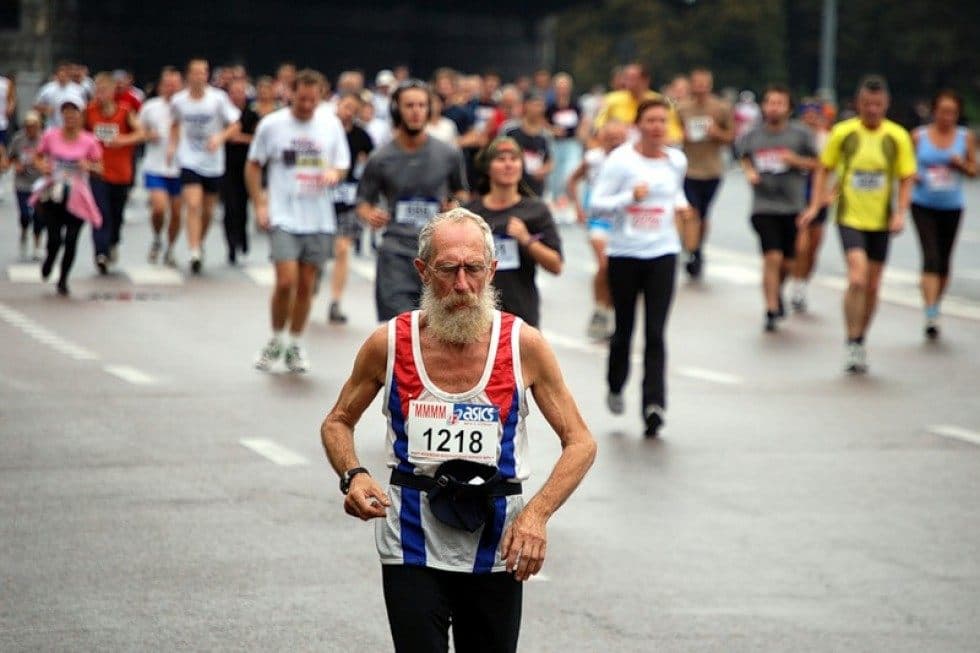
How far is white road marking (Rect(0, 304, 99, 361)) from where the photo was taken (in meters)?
14.9

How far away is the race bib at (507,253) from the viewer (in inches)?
417

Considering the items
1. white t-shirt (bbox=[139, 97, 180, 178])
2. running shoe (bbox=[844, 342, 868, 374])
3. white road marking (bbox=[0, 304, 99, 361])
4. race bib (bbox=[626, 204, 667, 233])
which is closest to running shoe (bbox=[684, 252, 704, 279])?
white t-shirt (bbox=[139, 97, 180, 178])

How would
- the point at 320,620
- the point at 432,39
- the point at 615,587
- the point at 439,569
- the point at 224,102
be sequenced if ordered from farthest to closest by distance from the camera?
the point at 432,39, the point at 224,102, the point at 615,587, the point at 320,620, the point at 439,569

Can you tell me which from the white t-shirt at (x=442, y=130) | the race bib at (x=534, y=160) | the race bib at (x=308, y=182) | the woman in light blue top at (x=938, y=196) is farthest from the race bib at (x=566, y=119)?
the race bib at (x=308, y=182)

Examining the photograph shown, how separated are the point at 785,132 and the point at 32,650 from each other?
497 inches

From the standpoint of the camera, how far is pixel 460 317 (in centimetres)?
514

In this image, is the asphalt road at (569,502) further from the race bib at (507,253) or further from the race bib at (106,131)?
the race bib at (106,131)

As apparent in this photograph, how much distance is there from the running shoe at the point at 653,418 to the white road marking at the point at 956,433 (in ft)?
5.23

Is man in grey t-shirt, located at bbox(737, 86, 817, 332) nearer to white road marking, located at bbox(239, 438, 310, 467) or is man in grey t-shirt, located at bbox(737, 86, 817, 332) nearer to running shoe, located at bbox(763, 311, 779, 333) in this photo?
running shoe, located at bbox(763, 311, 779, 333)

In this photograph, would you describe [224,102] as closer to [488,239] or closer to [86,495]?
[86,495]

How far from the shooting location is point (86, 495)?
968 centimetres

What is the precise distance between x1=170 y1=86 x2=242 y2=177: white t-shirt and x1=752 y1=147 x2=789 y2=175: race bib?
574 cm

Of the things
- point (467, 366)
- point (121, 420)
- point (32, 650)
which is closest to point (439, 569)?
point (467, 366)

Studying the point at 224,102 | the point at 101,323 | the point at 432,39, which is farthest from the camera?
the point at 432,39
